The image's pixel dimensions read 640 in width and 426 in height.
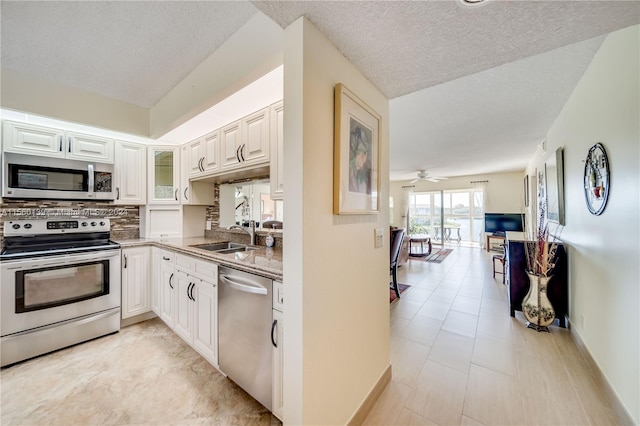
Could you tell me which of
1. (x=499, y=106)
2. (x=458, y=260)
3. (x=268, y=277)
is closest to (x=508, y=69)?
(x=499, y=106)

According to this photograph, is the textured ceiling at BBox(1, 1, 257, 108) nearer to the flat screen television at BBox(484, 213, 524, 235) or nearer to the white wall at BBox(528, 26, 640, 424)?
the white wall at BBox(528, 26, 640, 424)

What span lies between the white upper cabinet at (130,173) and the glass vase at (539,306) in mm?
4582

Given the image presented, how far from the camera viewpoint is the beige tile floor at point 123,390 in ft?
5.01

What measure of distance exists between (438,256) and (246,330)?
609 cm

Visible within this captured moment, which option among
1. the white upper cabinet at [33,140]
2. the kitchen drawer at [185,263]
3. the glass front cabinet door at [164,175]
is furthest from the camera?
the glass front cabinet door at [164,175]

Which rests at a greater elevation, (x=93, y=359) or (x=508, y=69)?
(x=508, y=69)

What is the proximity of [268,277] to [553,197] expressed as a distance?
3743mm

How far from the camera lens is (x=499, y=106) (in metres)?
2.77

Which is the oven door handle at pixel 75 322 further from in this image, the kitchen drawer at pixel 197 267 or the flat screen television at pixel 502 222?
the flat screen television at pixel 502 222

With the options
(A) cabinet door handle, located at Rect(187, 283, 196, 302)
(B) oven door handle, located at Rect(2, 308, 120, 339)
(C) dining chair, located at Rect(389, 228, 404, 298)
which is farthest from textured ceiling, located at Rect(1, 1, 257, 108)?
(C) dining chair, located at Rect(389, 228, 404, 298)

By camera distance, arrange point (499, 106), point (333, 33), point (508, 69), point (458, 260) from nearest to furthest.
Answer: point (333, 33), point (508, 69), point (499, 106), point (458, 260)

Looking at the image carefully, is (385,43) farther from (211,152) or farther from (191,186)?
(191,186)

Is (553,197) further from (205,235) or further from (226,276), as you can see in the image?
(205,235)

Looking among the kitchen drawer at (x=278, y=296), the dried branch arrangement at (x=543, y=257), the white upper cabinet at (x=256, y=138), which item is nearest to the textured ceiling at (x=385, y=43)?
the white upper cabinet at (x=256, y=138)
